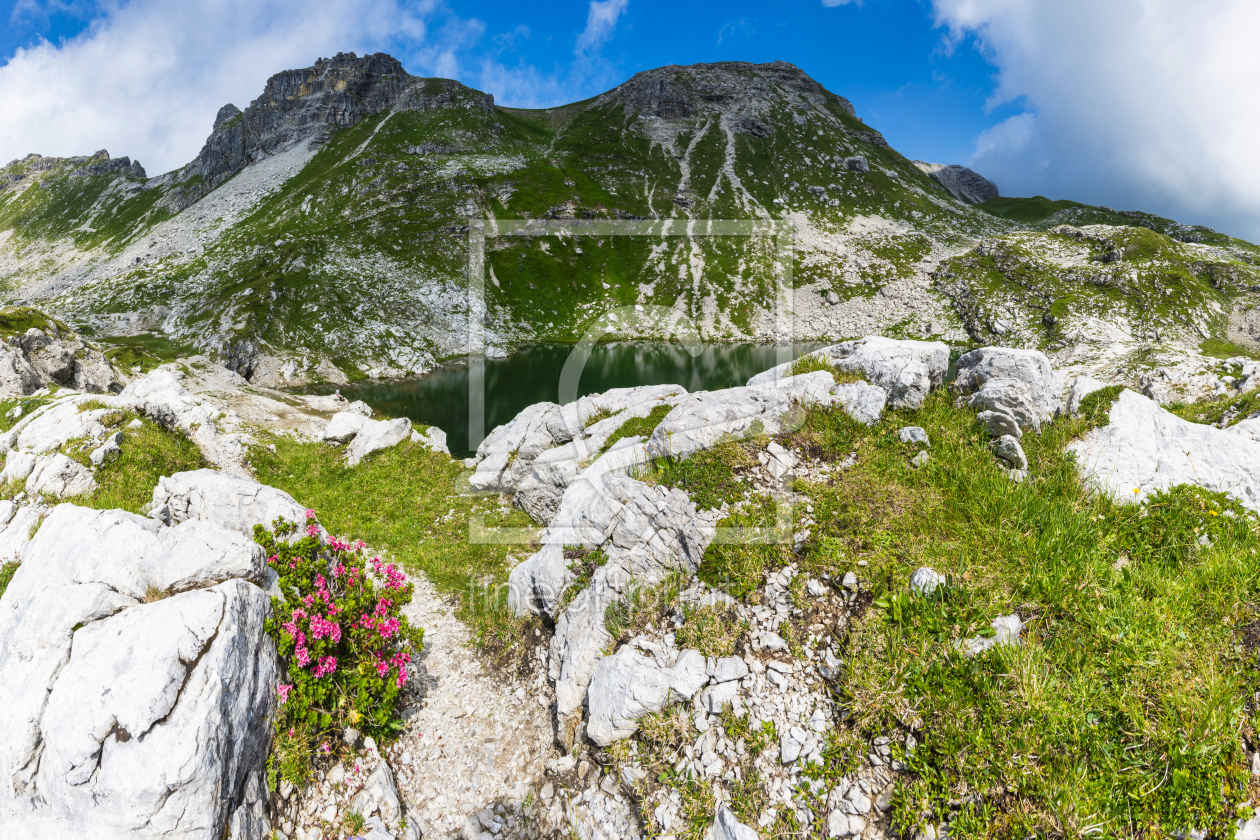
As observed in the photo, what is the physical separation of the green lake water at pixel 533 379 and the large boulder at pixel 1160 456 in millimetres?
30671

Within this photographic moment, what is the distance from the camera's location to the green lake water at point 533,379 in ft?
170

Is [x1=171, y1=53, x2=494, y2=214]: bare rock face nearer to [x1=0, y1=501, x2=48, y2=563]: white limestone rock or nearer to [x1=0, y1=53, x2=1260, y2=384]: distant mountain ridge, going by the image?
[x1=0, y1=53, x2=1260, y2=384]: distant mountain ridge

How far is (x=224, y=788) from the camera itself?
6535mm

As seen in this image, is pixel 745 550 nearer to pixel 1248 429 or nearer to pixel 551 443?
pixel 1248 429

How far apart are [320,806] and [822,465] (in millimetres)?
11478

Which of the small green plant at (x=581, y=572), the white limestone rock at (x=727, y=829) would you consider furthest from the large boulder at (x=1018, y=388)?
the white limestone rock at (x=727, y=829)

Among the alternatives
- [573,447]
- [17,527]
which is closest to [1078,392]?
[573,447]

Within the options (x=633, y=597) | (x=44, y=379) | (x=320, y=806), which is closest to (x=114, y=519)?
(x=320, y=806)

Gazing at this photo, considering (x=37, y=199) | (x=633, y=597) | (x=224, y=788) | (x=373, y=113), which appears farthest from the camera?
(x=37, y=199)

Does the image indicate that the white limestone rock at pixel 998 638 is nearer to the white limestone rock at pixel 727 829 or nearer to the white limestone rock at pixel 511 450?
the white limestone rock at pixel 727 829

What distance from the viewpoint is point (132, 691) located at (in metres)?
6.38

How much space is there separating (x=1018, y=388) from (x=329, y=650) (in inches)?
636

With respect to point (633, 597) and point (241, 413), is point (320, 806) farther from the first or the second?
point (241, 413)

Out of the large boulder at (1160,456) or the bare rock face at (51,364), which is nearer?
the large boulder at (1160,456)
